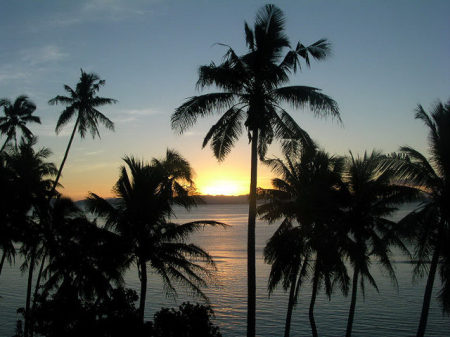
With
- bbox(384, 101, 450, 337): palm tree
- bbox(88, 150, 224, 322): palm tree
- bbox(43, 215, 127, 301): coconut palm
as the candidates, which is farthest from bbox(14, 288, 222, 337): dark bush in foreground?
bbox(384, 101, 450, 337): palm tree

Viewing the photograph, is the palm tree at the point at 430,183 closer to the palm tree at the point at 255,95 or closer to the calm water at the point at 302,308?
the palm tree at the point at 255,95

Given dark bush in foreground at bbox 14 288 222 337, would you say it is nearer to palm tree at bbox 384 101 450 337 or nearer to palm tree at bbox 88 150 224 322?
palm tree at bbox 88 150 224 322

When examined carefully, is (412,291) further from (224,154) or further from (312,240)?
(224,154)

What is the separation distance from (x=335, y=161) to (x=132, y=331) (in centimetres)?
1365

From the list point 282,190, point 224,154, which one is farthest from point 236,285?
point 224,154

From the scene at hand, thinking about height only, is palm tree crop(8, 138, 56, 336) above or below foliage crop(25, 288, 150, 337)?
above

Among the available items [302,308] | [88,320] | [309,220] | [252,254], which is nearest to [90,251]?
[88,320]

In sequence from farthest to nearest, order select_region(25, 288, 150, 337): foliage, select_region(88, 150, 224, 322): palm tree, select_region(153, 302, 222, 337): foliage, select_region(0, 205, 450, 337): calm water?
select_region(0, 205, 450, 337): calm water → select_region(88, 150, 224, 322): palm tree → select_region(153, 302, 222, 337): foliage → select_region(25, 288, 150, 337): foliage

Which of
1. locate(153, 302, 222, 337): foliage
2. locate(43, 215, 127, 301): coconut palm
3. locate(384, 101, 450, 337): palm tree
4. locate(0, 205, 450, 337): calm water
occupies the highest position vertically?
locate(384, 101, 450, 337): palm tree

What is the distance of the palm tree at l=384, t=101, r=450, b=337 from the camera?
14938mm

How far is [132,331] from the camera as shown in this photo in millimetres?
10625

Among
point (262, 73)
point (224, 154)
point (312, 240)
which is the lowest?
point (312, 240)

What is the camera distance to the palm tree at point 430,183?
14.9 m

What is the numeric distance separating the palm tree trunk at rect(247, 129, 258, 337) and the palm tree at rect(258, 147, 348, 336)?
133 inches
